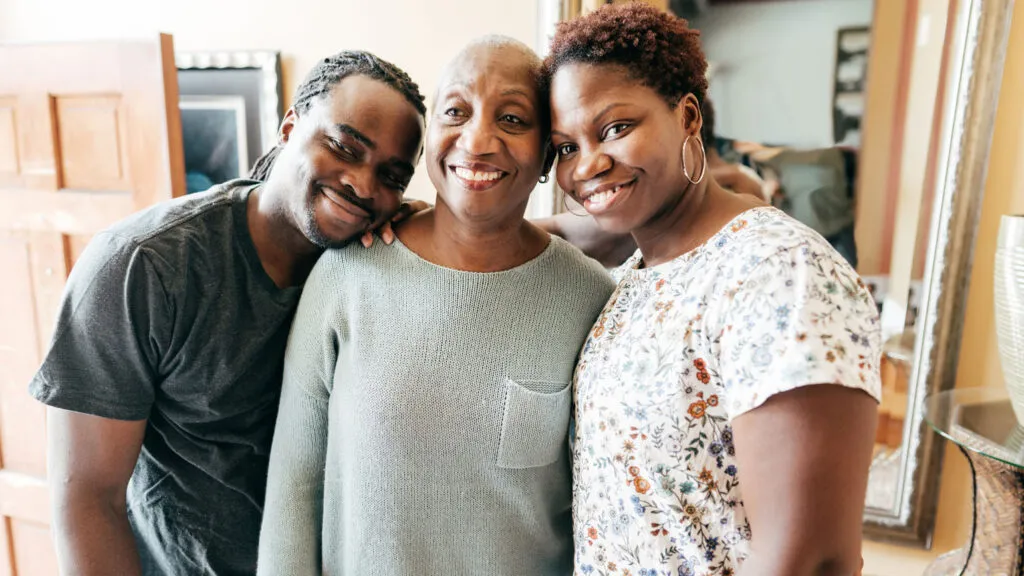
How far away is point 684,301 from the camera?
0.80m

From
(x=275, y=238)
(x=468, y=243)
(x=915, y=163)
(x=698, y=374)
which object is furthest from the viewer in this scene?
(x=915, y=163)

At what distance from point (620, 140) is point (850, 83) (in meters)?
0.80

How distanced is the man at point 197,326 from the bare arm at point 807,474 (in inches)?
26.9

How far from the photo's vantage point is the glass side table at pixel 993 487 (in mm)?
1136

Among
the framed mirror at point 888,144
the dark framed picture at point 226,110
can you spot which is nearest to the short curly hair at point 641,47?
the framed mirror at point 888,144

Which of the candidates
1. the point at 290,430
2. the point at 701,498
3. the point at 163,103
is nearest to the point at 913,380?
the point at 701,498

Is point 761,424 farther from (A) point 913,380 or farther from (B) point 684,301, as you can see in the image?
(A) point 913,380

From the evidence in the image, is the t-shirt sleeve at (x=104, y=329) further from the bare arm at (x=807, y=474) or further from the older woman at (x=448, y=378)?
the bare arm at (x=807, y=474)

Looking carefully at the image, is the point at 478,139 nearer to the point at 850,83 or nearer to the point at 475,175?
the point at 475,175

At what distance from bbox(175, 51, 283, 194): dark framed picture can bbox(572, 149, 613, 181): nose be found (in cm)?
123

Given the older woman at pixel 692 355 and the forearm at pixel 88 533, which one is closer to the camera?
the older woman at pixel 692 355

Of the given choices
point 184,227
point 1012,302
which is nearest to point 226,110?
point 184,227

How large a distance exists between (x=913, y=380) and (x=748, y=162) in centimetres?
59

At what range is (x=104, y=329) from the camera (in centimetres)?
97
